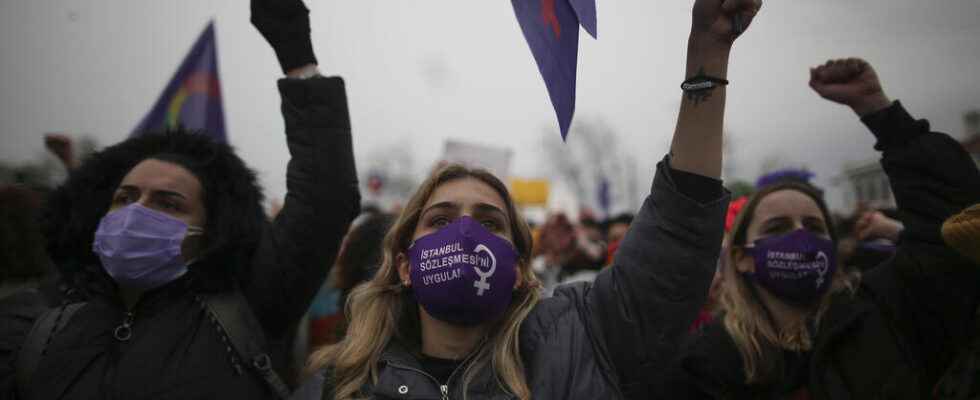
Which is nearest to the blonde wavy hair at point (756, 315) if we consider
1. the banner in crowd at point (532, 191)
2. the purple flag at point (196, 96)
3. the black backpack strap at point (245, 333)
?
the black backpack strap at point (245, 333)

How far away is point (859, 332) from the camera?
6.71ft

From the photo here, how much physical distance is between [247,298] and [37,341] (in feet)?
2.28

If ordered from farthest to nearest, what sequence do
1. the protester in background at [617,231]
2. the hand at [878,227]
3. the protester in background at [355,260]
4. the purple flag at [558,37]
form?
the protester in background at [617,231] < the protester in background at [355,260] < the hand at [878,227] < the purple flag at [558,37]

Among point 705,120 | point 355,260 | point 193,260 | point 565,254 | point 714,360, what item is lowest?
point 565,254

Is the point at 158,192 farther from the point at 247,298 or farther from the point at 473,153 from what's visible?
the point at 473,153

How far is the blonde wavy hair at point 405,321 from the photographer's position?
5.71ft

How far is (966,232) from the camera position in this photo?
1628mm

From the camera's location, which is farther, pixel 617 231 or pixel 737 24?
pixel 617 231

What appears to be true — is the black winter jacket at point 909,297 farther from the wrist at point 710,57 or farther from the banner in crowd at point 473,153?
the banner in crowd at point 473,153

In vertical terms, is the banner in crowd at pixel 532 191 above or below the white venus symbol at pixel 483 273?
below

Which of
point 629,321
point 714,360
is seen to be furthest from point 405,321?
point 714,360

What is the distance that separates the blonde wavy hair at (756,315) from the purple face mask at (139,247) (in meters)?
2.25

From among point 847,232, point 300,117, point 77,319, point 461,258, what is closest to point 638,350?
point 461,258

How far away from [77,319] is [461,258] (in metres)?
1.50
